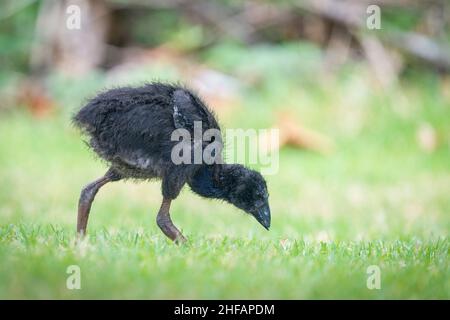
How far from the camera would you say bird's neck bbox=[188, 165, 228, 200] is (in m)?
5.22

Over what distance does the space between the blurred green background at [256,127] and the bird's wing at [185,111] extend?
0.84m

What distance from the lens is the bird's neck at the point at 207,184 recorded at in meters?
5.22

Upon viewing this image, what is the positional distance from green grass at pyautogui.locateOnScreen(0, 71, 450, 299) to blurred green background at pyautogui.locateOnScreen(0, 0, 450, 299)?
0.02m

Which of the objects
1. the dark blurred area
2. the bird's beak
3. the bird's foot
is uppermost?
the dark blurred area

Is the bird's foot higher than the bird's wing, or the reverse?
the bird's wing

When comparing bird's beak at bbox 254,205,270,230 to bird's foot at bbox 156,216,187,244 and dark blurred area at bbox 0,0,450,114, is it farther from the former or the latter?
dark blurred area at bbox 0,0,450,114

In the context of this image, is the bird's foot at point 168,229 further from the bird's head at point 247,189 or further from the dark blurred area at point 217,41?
the dark blurred area at point 217,41

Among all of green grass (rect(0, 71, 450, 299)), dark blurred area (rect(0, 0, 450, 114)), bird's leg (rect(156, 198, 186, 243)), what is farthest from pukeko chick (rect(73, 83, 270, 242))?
dark blurred area (rect(0, 0, 450, 114))

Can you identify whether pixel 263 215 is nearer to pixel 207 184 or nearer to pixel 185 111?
pixel 207 184

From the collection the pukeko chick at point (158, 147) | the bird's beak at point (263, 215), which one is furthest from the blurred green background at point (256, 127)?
the pukeko chick at point (158, 147)

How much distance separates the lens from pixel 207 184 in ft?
17.2

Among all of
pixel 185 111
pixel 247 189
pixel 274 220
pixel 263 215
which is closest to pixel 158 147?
pixel 185 111

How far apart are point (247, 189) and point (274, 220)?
10.7 feet

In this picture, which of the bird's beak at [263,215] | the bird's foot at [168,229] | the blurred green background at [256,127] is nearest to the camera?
the blurred green background at [256,127]
